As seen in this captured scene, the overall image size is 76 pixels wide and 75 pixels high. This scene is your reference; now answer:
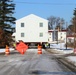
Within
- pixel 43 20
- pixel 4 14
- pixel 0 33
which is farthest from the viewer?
pixel 4 14

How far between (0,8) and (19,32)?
14867 mm

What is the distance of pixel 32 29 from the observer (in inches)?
3238

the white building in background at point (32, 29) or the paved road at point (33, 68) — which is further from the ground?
the white building in background at point (32, 29)

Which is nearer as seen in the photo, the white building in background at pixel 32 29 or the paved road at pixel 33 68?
the paved road at pixel 33 68

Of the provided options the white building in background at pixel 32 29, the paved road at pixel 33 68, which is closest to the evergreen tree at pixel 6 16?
the white building in background at pixel 32 29

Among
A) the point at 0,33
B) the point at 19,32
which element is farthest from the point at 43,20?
the point at 0,33

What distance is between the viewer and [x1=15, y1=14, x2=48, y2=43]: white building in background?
82438 millimetres

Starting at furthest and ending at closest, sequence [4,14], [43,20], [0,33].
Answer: [4,14] → [43,20] → [0,33]

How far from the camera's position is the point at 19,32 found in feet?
274

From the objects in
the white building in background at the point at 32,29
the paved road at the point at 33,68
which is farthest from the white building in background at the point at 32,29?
the paved road at the point at 33,68

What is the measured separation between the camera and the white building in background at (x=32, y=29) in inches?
Answer: 3246

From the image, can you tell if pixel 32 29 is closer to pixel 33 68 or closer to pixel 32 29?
pixel 32 29

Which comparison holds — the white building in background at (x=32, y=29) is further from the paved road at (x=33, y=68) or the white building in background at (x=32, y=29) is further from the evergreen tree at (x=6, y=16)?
the paved road at (x=33, y=68)

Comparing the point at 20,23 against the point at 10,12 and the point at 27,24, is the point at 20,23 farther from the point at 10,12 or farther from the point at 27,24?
the point at 10,12
